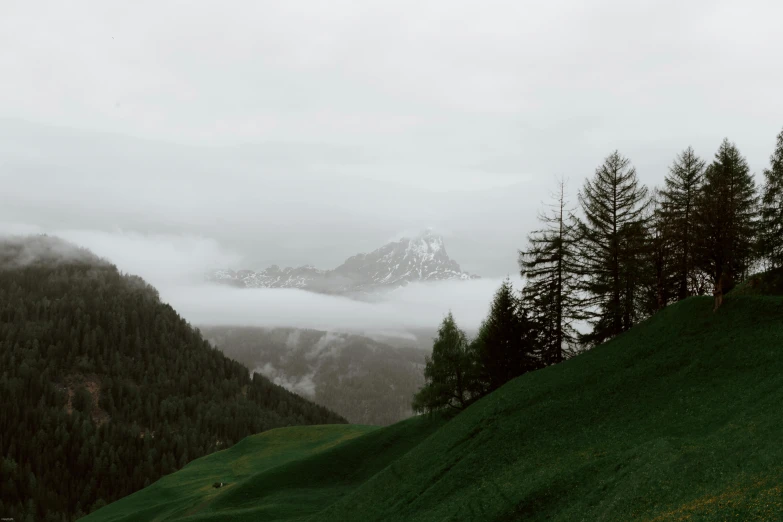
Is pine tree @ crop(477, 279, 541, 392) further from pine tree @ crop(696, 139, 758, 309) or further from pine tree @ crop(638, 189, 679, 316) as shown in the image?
pine tree @ crop(696, 139, 758, 309)

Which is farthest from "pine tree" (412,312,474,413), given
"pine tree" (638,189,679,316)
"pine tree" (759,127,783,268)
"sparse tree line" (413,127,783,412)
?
"pine tree" (759,127,783,268)

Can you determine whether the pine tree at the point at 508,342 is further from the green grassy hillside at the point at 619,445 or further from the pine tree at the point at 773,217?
the pine tree at the point at 773,217

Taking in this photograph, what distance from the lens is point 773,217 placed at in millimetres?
53750

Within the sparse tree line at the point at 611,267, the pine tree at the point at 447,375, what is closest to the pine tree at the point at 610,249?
the sparse tree line at the point at 611,267

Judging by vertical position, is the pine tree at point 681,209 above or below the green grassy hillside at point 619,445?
above

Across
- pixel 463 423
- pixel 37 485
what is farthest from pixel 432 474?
pixel 37 485

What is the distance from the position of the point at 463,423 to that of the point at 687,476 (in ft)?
84.1

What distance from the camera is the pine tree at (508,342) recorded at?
197 ft

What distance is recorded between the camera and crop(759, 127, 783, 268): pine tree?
5241 centimetres

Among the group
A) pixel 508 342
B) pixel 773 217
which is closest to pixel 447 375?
pixel 508 342

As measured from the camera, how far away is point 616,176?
52.6 m

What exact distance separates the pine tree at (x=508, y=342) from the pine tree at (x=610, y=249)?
Result: 817cm

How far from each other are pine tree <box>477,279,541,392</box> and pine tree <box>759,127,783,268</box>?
25.1 meters

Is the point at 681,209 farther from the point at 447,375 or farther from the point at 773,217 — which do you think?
the point at 447,375
